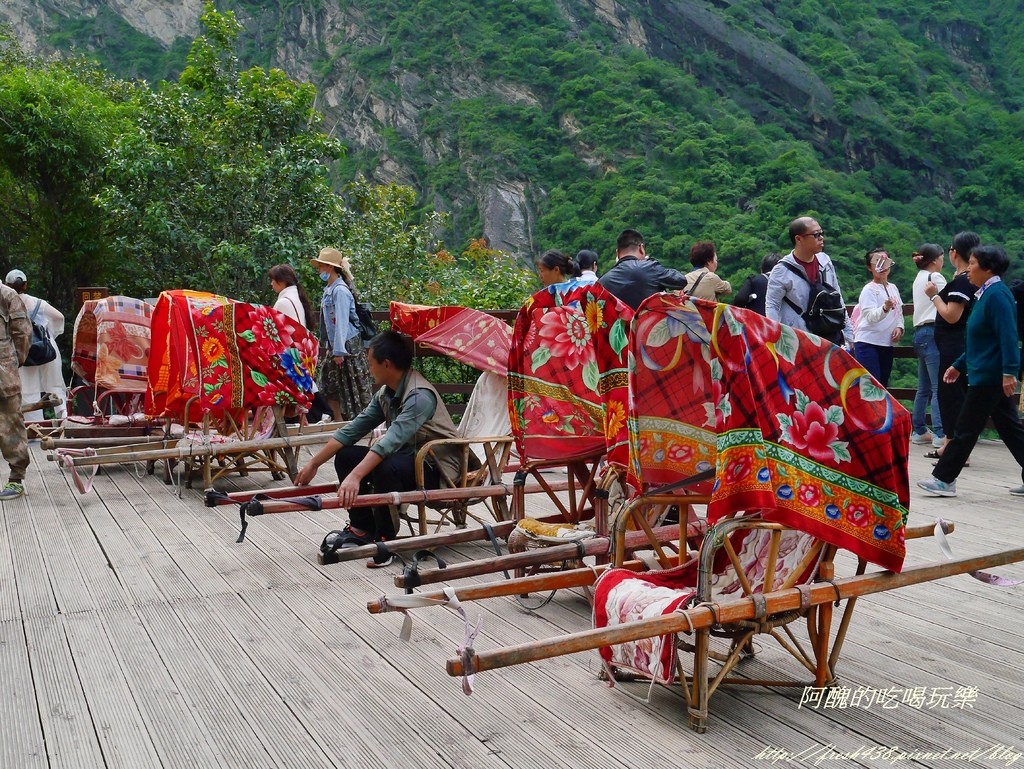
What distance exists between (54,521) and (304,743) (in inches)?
147

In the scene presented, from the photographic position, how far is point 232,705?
3.03m

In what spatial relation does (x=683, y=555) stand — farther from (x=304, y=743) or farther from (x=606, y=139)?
(x=606, y=139)

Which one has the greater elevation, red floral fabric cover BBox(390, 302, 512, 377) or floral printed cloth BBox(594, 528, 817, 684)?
red floral fabric cover BBox(390, 302, 512, 377)

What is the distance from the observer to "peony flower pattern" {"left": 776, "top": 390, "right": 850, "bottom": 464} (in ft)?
9.05

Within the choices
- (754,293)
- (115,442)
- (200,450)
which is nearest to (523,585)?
(200,450)

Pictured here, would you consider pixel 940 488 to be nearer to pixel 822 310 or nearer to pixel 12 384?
pixel 822 310

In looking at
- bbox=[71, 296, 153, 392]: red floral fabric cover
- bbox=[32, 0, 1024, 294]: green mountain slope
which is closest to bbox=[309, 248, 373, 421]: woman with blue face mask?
bbox=[71, 296, 153, 392]: red floral fabric cover

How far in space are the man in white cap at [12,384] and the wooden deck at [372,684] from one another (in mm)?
1901

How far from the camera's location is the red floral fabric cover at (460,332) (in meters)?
5.08

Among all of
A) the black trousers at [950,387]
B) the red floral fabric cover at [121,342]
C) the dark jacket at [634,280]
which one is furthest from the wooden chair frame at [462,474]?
the red floral fabric cover at [121,342]

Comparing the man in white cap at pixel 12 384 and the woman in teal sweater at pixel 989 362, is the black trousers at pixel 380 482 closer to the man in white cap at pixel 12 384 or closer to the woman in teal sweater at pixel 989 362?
the man in white cap at pixel 12 384

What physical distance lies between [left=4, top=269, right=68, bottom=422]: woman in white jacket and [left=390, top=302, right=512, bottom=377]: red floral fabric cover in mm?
4896

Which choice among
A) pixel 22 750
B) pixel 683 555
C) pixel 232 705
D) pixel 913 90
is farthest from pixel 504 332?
pixel 913 90

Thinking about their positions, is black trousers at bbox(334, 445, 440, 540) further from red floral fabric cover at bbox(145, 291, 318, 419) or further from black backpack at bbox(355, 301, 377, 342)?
black backpack at bbox(355, 301, 377, 342)
